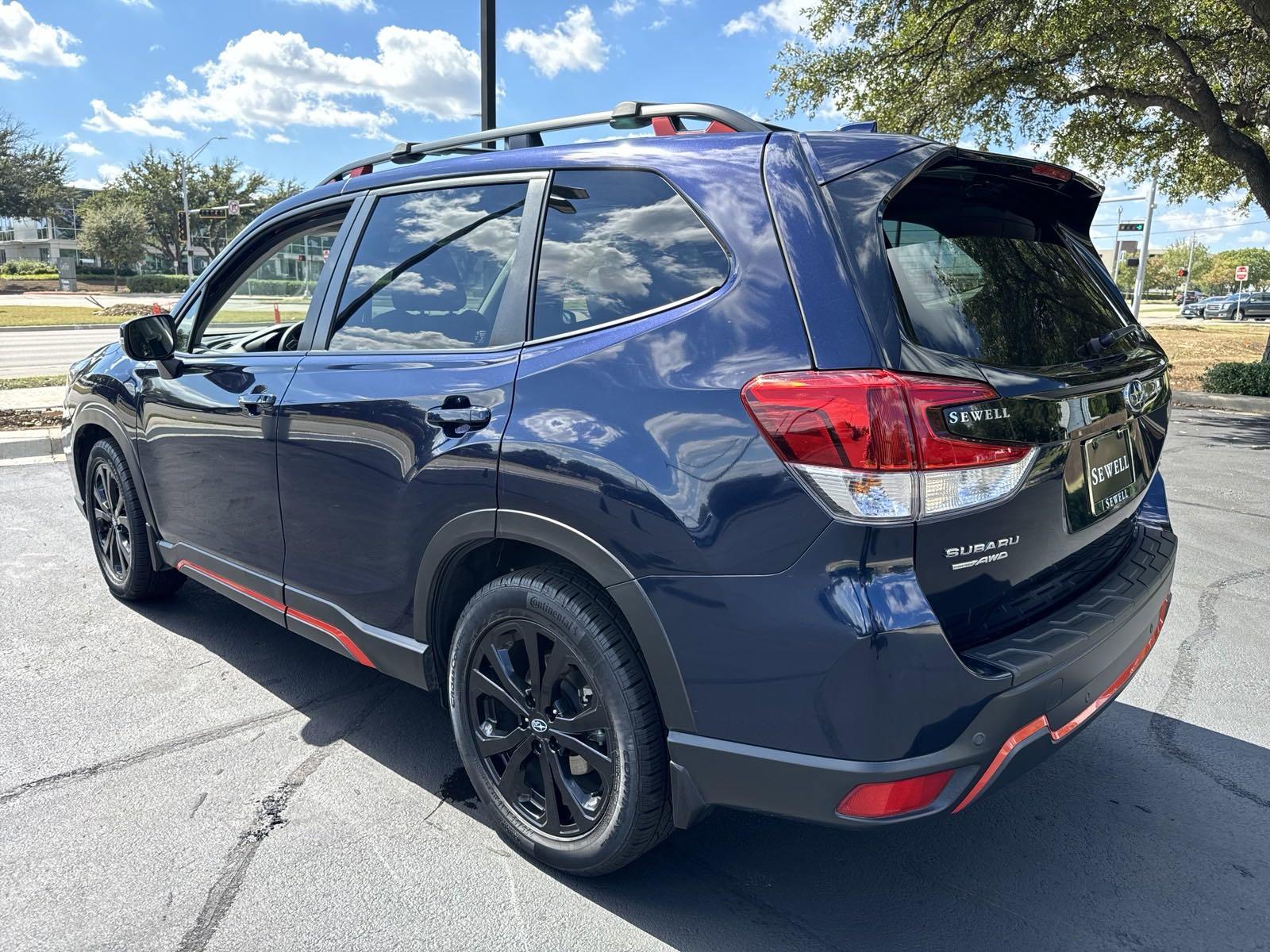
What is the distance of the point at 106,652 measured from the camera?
3949 millimetres

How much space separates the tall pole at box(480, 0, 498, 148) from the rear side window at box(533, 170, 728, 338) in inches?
201

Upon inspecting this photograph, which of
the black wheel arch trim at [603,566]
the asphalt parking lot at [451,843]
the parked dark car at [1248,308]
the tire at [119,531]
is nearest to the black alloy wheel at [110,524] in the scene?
the tire at [119,531]

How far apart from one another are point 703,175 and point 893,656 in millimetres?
1200

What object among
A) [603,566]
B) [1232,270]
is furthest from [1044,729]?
[1232,270]

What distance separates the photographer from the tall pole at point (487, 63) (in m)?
7.07

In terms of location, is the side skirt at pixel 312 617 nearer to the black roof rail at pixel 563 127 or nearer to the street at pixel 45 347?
the black roof rail at pixel 563 127

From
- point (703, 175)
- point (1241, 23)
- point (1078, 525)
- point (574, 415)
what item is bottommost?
point (1078, 525)

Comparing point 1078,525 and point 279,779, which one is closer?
point 1078,525

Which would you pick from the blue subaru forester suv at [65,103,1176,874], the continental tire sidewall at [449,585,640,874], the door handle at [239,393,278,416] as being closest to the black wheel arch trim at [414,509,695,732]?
the blue subaru forester suv at [65,103,1176,874]

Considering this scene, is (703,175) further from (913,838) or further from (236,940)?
(236,940)

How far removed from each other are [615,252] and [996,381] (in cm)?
98

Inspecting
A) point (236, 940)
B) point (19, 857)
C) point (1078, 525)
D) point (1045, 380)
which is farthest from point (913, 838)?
point (19, 857)

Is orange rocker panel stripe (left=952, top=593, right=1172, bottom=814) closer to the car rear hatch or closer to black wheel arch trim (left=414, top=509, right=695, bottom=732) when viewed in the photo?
the car rear hatch

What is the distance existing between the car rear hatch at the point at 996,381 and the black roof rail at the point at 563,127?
0.49 meters
